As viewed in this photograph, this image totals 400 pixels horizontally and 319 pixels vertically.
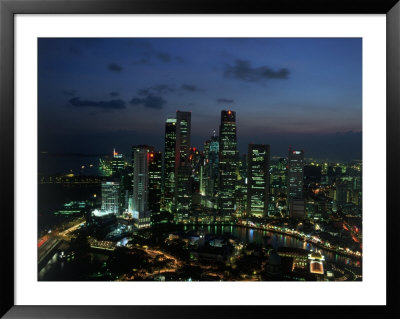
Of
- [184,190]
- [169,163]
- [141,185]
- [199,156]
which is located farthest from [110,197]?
[199,156]

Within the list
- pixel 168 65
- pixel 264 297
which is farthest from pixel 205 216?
pixel 264 297

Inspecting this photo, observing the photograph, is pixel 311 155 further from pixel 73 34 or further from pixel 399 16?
pixel 73 34

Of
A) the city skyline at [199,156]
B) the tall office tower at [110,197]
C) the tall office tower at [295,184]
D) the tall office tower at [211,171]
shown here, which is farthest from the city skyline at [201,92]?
the tall office tower at [211,171]

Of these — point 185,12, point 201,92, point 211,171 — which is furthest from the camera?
point 211,171

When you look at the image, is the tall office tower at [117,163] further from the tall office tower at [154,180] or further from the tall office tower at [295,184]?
the tall office tower at [295,184]

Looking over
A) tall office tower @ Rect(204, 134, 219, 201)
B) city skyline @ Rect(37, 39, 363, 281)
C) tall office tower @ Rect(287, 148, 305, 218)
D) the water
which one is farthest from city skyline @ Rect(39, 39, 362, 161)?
the water

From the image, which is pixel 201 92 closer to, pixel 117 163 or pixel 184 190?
pixel 117 163
